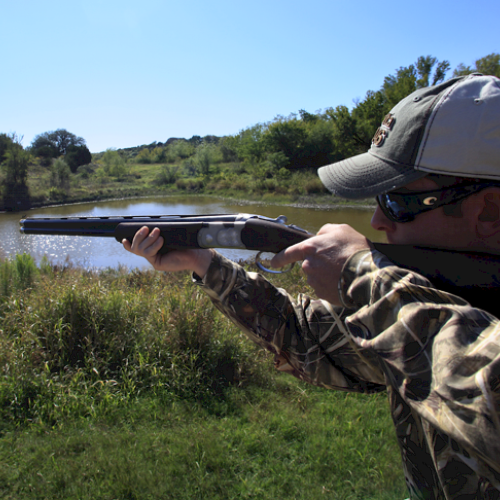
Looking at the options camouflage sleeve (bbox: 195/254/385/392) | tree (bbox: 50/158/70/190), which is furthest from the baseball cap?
tree (bbox: 50/158/70/190)

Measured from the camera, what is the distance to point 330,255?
5.16ft

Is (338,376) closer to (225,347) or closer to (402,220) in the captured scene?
(402,220)

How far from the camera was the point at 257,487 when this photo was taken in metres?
3.23

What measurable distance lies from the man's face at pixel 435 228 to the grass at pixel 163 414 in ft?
9.35

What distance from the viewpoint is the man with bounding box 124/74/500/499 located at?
3.17ft

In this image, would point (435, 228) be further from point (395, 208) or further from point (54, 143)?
point (54, 143)

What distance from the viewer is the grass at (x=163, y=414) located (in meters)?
3.24

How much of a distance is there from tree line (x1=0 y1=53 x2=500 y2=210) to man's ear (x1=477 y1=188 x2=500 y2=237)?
26.4 metres

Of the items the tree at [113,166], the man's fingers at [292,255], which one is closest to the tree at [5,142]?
the tree at [113,166]

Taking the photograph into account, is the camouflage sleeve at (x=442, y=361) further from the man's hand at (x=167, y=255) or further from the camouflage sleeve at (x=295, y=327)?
the man's hand at (x=167, y=255)

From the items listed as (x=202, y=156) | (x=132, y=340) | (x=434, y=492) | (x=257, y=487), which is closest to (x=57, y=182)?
(x=132, y=340)

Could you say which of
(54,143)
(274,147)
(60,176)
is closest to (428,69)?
(274,147)

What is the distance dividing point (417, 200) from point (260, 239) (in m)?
1.14

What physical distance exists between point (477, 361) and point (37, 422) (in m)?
4.66
